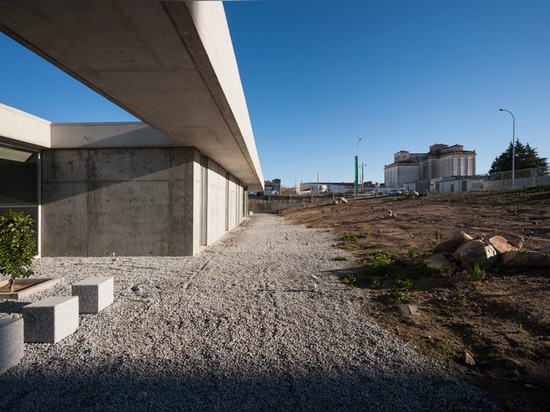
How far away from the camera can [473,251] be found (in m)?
6.00

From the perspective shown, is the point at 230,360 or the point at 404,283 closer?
the point at 230,360

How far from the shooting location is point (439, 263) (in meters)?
6.37

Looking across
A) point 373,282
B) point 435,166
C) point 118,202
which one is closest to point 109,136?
point 118,202

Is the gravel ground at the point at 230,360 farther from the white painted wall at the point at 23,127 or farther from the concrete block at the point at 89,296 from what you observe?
the white painted wall at the point at 23,127

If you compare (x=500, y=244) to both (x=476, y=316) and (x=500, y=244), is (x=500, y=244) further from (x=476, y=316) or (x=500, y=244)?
(x=476, y=316)

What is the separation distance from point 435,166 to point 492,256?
97047 mm

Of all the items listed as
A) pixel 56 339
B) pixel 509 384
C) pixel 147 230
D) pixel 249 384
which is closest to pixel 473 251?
pixel 509 384

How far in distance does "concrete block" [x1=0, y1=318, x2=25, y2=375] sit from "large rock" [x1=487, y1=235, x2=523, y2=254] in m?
7.92

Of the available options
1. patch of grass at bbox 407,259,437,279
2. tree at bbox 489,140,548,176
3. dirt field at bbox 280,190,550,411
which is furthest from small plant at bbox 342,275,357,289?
tree at bbox 489,140,548,176

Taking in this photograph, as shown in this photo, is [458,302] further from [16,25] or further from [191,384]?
[16,25]

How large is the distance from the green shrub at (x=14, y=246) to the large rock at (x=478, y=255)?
27.0ft

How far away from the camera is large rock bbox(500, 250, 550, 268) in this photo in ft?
18.1

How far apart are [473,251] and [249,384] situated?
5370 millimetres

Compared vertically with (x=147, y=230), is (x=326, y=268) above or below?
below
